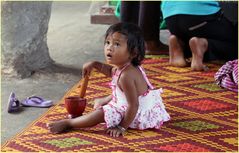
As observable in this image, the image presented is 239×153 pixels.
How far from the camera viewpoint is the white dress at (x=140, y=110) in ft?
8.05

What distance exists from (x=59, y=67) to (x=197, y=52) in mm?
984

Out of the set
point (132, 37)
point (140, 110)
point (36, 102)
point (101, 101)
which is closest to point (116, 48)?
point (132, 37)

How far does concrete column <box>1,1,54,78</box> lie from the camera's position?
3.43m

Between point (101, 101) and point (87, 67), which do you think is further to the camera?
point (101, 101)

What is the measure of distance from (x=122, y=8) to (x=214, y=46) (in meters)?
0.81

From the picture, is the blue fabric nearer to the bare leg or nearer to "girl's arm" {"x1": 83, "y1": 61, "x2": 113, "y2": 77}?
"girl's arm" {"x1": 83, "y1": 61, "x2": 113, "y2": 77}

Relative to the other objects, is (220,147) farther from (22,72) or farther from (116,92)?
(22,72)

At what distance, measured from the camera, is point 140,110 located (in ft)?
8.18

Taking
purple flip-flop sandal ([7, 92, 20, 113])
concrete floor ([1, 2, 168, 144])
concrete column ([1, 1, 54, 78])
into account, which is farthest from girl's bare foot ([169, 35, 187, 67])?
purple flip-flop sandal ([7, 92, 20, 113])

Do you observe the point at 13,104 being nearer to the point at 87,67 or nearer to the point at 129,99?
the point at 87,67

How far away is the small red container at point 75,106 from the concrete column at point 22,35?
95 cm

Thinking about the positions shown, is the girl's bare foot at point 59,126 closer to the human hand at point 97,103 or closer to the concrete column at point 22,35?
the human hand at point 97,103

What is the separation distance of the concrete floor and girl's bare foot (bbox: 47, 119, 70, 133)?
0.18 metres

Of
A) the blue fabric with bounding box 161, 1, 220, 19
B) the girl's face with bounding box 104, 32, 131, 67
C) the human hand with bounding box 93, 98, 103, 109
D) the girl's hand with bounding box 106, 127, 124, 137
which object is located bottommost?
the girl's hand with bounding box 106, 127, 124, 137
